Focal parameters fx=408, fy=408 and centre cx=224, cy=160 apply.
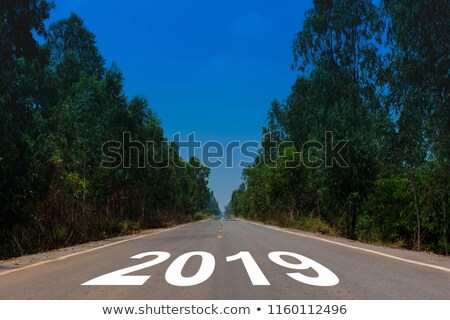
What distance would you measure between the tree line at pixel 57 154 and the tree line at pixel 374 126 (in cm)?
1169

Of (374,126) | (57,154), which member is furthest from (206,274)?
(57,154)

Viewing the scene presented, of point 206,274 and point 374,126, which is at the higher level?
point 374,126

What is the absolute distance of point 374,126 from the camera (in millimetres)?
16391

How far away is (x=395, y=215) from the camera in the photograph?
60.1 ft

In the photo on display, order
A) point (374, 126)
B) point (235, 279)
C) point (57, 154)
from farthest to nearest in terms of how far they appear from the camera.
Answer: point (57, 154)
point (374, 126)
point (235, 279)

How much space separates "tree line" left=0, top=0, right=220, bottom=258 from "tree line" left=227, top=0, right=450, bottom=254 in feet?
38.4

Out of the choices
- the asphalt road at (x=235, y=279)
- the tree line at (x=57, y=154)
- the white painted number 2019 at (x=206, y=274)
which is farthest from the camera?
the tree line at (x=57, y=154)

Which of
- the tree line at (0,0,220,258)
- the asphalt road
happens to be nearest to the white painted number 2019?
the asphalt road

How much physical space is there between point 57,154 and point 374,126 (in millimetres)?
14828

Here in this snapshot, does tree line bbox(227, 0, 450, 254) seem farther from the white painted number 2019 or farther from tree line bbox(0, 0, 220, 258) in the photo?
tree line bbox(0, 0, 220, 258)

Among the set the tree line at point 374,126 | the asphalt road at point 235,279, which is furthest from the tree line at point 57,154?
the tree line at point 374,126

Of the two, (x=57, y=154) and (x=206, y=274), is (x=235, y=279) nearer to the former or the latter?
(x=206, y=274)

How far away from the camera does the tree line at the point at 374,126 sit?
15.0 m

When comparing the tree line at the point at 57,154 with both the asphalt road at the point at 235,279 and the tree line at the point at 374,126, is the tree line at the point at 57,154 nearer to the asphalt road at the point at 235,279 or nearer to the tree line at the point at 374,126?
the asphalt road at the point at 235,279
